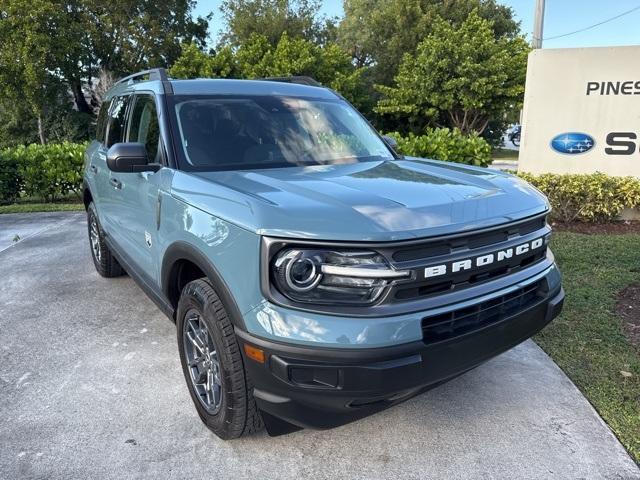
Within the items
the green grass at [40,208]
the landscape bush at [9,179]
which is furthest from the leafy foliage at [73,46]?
the green grass at [40,208]

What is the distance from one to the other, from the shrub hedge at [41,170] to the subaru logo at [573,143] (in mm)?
8771

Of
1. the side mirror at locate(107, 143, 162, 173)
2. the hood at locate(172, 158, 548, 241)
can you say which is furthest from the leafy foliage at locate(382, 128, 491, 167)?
the side mirror at locate(107, 143, 162, 173)

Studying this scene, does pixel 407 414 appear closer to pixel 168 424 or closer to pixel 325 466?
pixel 325 466

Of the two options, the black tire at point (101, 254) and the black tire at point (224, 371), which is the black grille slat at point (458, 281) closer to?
the black tire at point (224, 371)

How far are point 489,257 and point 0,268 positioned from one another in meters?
5.69

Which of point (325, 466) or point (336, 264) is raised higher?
point (336, 264)

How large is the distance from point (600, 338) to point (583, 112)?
5064mm

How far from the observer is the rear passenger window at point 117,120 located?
167 inches

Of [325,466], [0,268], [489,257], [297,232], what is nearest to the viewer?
[297,232]

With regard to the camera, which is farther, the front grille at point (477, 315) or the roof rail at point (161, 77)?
the roof rail at point (161, 77)

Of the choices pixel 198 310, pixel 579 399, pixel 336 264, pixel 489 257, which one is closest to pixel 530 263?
pixel 489 257

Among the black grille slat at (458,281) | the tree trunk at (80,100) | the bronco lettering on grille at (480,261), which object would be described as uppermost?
the tree trunk at (80,100)

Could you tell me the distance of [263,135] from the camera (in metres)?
3.38

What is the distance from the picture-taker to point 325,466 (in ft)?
8.23
